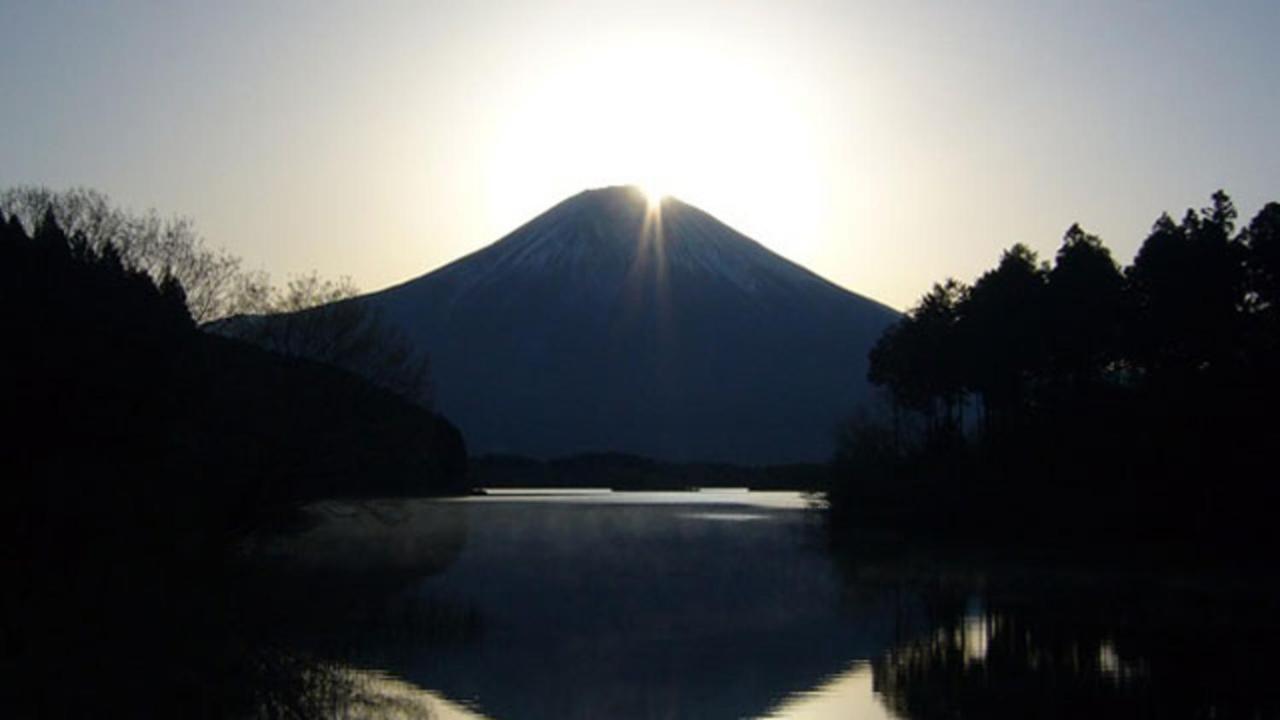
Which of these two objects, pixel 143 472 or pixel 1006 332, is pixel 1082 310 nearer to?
pixel 1006 332

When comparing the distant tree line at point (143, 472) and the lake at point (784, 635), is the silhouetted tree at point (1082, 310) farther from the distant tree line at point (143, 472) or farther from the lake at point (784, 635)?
the distant tree line at point (143, 472)

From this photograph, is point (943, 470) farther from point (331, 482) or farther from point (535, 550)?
point (331, 482)

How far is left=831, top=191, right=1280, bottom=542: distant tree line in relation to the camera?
43.8 meters

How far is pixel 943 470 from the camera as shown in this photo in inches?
2276

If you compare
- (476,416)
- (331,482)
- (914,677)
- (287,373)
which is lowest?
(914,677)

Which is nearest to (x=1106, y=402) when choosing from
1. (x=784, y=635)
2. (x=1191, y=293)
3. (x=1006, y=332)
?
(x=1191, y=293)

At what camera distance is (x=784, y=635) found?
26875mm

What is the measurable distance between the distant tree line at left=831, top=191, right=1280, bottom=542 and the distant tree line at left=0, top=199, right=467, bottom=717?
20034 millimetres

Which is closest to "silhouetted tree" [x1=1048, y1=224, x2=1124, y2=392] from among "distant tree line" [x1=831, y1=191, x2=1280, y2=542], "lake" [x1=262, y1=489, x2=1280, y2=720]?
"distant tree line" [x1=831, y1=191, x2=1280, y2=542]

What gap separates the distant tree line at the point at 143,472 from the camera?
19578mm

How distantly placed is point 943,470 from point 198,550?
108 ft

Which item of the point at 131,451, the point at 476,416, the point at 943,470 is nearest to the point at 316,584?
the point at 131,451

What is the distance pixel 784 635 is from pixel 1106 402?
2534 centimetres

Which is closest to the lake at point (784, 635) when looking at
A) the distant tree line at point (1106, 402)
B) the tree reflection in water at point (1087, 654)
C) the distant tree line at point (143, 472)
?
the tree reflection in water at point (1087, 654)
